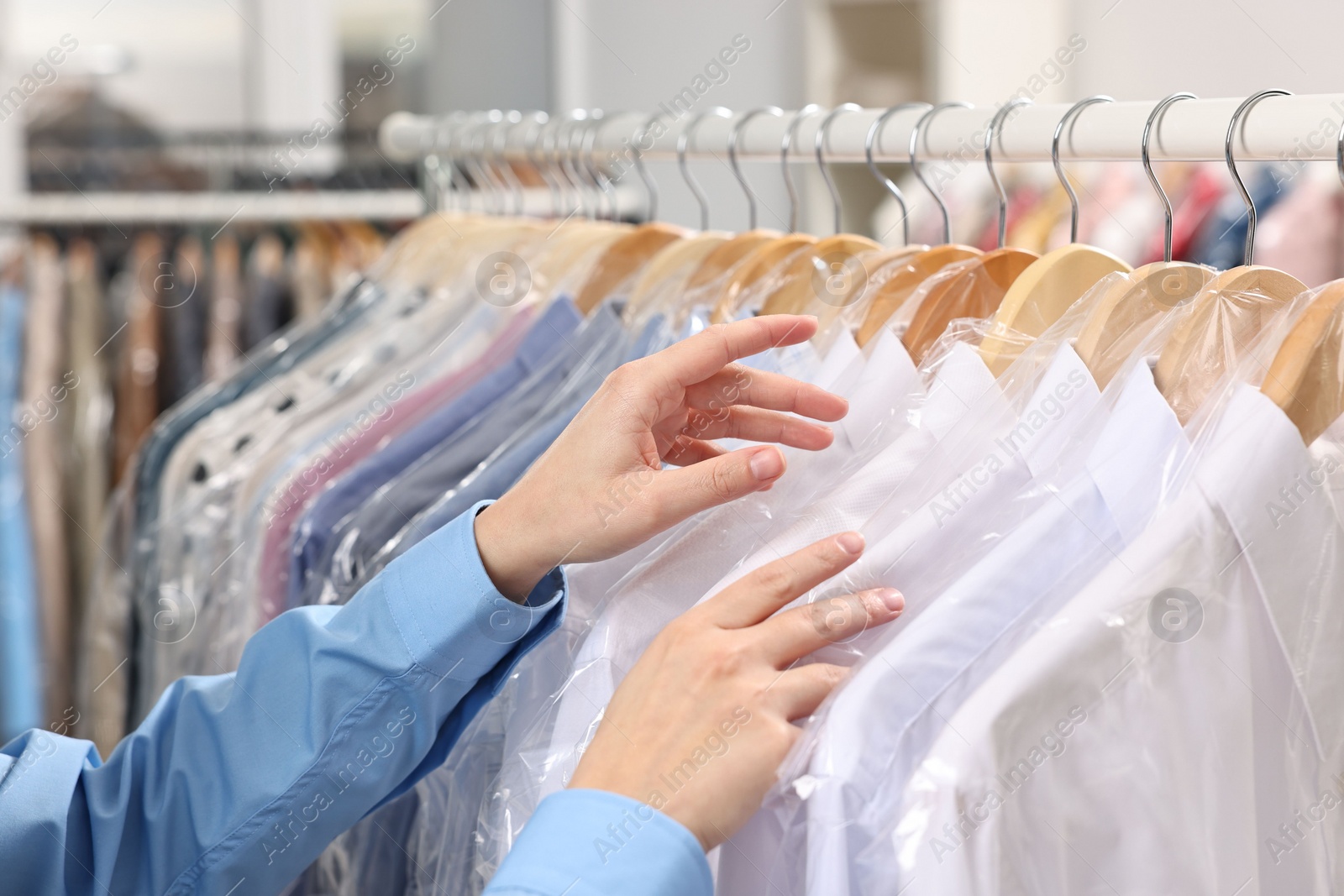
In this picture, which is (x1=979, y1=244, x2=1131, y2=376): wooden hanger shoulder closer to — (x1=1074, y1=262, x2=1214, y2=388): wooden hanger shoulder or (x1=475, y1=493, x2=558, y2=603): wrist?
(x1=1074, y1=262, x2=1214, y2=388): wooden hanger shoulder

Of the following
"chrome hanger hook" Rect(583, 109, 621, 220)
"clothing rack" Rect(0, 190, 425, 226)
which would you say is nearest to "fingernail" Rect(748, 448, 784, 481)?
"chrome hanger hook" Rect(583, 109, 621, 220)

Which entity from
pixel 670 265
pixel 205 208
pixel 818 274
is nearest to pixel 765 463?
pixel 818 274

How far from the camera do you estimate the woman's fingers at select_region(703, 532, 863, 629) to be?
53 cm

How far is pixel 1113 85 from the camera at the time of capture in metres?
2.88

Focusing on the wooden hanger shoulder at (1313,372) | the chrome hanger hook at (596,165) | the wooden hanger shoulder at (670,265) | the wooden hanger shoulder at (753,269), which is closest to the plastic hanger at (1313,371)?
the wooden hanger shoulder at (1313,372)

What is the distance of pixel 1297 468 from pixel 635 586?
0.31 meters

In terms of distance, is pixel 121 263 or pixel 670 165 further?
pixel 670 165

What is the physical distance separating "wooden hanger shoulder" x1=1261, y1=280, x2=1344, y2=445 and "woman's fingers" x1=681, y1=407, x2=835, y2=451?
0.22 meters

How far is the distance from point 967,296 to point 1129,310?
0.39 ft

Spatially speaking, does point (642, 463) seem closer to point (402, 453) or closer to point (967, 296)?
point (967, 296)

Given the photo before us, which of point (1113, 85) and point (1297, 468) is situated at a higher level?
point (1113, 85)

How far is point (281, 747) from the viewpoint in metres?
0.68

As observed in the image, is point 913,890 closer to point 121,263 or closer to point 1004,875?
point 1004,875

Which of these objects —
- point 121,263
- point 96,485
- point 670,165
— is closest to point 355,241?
point 121,263
